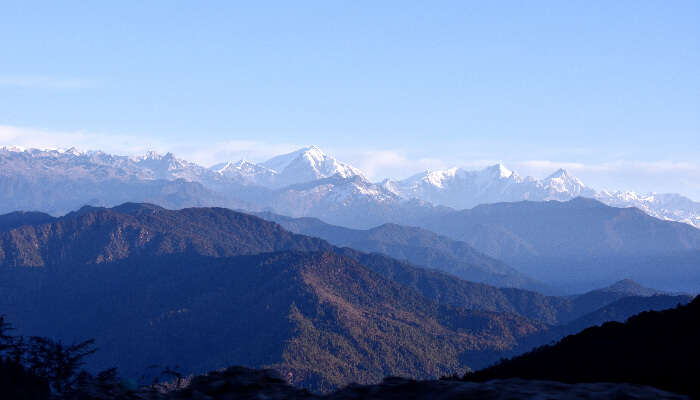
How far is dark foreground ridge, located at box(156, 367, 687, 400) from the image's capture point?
17922 millimetres

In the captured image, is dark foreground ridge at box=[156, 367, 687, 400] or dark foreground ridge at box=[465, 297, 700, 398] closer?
dark foreground ridge at box=[156, 367, 687, 400]

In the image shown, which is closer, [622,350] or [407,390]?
[407,390]

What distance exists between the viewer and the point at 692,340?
6147 cm

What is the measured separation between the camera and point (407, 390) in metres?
19.9

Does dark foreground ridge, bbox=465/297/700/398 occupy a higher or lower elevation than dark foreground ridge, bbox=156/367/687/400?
lower

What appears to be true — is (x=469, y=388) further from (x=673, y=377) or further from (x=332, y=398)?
(x=673, y=377)

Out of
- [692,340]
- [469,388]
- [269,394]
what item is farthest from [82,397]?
[692,340]

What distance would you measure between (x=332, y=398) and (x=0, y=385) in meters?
16.1

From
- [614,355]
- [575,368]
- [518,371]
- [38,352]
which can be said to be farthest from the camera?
[518,371]

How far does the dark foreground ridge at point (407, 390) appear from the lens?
706 inches

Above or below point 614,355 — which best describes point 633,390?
above

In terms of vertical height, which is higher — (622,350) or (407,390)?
(407,390)

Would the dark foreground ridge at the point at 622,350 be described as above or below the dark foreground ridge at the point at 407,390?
below

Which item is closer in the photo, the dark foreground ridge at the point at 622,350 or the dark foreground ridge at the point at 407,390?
the dark foreground ridge at the point at 407,390
